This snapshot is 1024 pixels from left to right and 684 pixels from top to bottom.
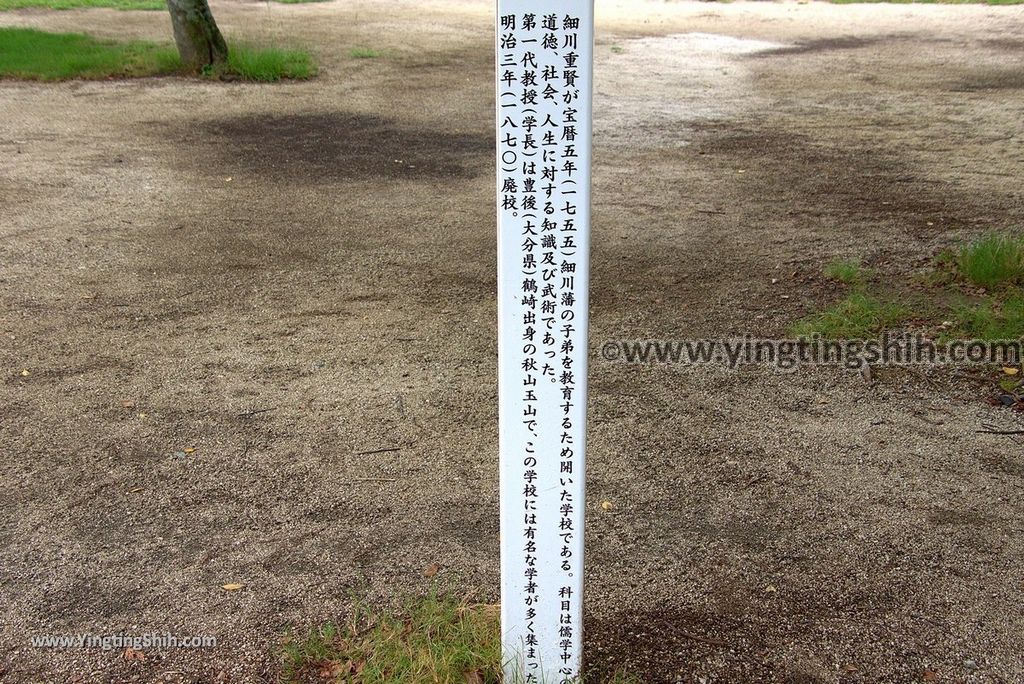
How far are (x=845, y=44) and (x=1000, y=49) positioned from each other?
2.00 metres

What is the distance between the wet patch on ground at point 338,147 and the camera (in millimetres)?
7809

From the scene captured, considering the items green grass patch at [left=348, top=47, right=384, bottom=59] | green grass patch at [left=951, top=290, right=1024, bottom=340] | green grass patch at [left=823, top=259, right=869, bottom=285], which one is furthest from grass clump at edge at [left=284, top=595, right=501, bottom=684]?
green grass patch at [left=348, top=47, right=384, bottom=59]

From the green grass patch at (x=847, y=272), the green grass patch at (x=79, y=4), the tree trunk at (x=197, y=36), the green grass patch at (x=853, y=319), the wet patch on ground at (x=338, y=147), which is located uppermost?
the green grass patch at (x=79, y=4)

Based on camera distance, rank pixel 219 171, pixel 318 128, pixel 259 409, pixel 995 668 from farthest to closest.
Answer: pixel 318 128
pixel 219 171
pixel 259 409
pixel 995 668

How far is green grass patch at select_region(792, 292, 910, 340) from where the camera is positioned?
190 inches

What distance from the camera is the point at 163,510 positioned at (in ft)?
→ 11.6

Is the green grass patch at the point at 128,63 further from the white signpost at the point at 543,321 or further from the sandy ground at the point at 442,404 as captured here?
the white signpost at the point at 543,321

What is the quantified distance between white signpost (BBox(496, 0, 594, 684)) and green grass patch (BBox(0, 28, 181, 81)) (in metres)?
10.1

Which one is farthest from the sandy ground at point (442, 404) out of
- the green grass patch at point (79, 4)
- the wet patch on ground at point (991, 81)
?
the green grass patch at point (79, 4)

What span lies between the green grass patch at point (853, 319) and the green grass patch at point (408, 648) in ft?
8.78

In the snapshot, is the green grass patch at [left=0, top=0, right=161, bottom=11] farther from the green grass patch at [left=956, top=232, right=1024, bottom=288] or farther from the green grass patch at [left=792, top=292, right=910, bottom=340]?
the green grass patch at [left=956, top=232, right=1024, bottom=288]

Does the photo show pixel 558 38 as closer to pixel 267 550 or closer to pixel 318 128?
pixel 267 550

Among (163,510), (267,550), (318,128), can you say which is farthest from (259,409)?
(318,128)

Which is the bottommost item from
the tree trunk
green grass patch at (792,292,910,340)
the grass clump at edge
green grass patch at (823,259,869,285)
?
the grass clump at edge
